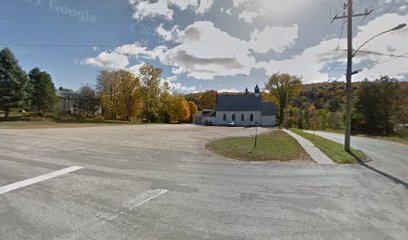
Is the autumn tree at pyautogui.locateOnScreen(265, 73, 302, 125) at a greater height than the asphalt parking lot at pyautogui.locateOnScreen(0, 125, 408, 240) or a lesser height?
greater

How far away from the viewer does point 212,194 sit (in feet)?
19.2

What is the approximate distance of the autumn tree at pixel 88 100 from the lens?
5691 centimetres

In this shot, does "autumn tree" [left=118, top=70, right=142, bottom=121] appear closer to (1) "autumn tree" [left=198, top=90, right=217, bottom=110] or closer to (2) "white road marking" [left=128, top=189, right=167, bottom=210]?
(1) "autumn tree" [left=198, top=90, right=217, bottom=110]

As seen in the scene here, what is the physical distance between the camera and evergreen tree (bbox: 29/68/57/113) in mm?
46000

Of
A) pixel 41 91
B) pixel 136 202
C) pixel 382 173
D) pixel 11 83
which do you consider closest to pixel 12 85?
pixel 11 83

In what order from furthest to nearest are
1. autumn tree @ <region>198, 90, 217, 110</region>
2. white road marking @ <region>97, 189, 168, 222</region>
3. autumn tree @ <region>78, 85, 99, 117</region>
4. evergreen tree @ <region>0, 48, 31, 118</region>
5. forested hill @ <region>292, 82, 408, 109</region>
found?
autumn tree @ <region>198, 90, 217, 110</region> → forested hill @ <region>292, 82, 408, 109</region> → autumn tree @ <region>78, 85, 99, 117</region> → evergreen tree @ <region>0, 48, 31, 118</region> → white road marking @ <region>97, 189, 168, 222</region>

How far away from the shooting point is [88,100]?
56.9m

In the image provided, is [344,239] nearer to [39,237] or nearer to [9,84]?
[39,237]

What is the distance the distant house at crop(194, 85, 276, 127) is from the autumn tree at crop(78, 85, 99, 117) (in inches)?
1102

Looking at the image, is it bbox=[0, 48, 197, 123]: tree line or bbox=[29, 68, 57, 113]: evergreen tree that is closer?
bbox=[0, 48, 197, 123]: tree line

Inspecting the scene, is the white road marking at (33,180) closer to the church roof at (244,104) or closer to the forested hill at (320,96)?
the church roof at (244,104)

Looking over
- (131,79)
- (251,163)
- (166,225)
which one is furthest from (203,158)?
(131,79)

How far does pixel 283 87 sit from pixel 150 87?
33826 millimetres

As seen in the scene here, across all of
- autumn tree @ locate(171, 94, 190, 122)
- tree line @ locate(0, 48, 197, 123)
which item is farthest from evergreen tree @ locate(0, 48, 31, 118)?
autumn tree @ locate(171, 94, 190, 122)
